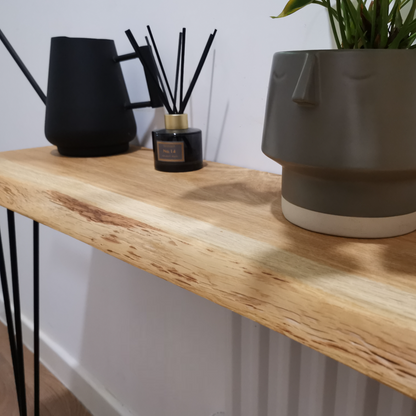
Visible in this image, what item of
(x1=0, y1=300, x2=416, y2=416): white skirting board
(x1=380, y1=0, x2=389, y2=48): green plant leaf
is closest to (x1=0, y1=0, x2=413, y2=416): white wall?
(x1=0, y1=300, x2=416, y2=416): white skirting board

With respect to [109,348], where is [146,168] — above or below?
above

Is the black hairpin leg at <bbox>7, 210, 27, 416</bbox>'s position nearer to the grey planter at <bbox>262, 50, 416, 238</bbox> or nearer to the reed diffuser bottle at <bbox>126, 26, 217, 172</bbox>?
the reed diffuser bottle at <bbox>126, 26, 217, 172</bbox>

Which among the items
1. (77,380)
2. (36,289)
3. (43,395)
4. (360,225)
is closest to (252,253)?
(360,225)

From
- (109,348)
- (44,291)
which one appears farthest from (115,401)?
(44,291)

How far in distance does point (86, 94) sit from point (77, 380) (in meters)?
0.97

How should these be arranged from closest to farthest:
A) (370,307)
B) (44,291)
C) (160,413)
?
1. (370,307)
2. (160,413)
3. (44,291)

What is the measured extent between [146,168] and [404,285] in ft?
1.40

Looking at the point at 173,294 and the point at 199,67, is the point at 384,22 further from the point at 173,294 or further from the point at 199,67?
the point at 173,294

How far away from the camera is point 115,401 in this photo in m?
1.15

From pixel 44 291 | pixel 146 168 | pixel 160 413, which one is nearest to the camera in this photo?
pixel 146 168

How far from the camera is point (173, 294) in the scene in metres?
0.87

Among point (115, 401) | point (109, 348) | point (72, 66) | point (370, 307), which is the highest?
point (72, 66)

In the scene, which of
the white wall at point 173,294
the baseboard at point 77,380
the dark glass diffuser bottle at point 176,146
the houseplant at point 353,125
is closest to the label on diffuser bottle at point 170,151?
the dark glass diffuser bottle at point 176,146

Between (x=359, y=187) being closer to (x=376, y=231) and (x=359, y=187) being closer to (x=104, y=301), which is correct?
(x=376, y=231)
